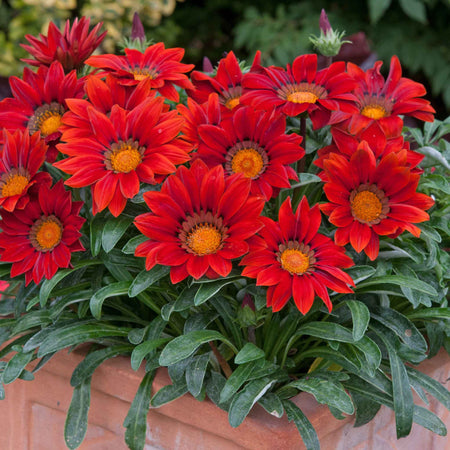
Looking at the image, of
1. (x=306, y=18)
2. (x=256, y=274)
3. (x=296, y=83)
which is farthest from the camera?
(x=306, y=18)

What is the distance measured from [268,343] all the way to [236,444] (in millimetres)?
132

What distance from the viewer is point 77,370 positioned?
872mm

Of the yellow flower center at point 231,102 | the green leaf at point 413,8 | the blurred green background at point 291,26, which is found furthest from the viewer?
the blurred green background at point 291,26

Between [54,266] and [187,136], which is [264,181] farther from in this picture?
[54,266]

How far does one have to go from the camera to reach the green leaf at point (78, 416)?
2.76 feet

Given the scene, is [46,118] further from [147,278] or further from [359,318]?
[359,318]

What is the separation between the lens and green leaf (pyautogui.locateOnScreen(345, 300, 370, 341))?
73cm

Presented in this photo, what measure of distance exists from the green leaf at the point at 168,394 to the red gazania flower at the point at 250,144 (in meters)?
0.26

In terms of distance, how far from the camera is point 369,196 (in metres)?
0.77

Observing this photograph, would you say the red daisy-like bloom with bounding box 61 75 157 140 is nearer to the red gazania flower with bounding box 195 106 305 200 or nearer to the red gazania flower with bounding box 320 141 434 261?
the red gazania flower with bounding box 195 106 305 200

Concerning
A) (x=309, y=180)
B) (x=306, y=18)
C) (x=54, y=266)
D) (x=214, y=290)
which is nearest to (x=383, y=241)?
(x=309, y=180)

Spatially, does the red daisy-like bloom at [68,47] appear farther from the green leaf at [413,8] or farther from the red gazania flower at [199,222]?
the green leaf at [413,8]

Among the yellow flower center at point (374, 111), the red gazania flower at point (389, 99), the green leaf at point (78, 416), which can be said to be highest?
the red gazania flower at point (389, 99)

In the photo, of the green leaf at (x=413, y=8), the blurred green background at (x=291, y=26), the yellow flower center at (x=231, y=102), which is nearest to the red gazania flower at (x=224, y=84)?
the yellow flower center at (x=231, y=102)
